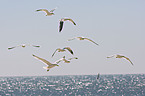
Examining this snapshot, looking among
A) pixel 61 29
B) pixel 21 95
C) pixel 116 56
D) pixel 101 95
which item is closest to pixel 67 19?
pixel 61 29

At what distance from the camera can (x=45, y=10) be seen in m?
21.6

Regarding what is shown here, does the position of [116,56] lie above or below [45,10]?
below

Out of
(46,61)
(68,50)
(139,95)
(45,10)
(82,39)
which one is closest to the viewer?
(68,50)

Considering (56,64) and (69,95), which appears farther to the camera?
(69,95)

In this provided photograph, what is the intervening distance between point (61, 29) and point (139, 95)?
117766 millimetres

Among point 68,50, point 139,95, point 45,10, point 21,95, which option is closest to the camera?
point 68,50

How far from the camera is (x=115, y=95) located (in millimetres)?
131250

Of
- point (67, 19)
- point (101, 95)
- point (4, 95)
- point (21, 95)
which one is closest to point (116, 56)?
point (67, 19)

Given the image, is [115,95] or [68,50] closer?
→ [68,50]

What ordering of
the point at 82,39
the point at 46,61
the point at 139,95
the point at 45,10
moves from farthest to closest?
the point at 139,95 < the point at 45,10 < the point at 82,39 < the point at 46,61

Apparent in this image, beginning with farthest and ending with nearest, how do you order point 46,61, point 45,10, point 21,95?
point 21,95, point 45,10, point 46,61

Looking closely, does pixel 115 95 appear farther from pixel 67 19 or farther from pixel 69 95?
pixel 67 19

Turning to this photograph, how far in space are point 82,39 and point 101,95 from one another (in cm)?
11365

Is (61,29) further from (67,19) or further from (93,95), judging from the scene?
(93,95)
